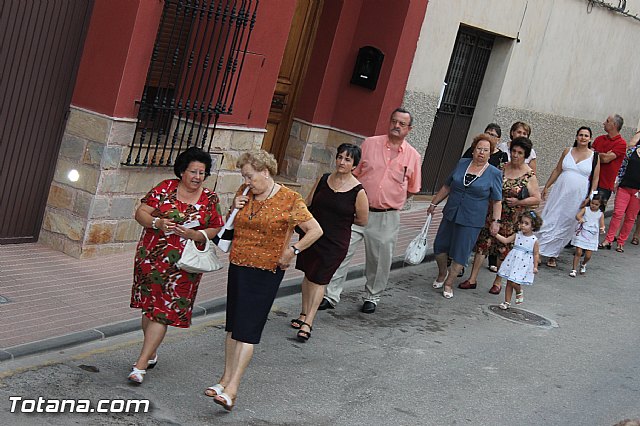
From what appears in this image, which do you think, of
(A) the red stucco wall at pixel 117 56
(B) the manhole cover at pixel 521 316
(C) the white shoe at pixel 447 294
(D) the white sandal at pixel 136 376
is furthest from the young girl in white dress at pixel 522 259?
(D) the white sandal at pixel 136 376

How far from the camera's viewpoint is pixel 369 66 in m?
15.1

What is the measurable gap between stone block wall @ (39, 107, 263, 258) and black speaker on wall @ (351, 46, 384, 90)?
500 cm

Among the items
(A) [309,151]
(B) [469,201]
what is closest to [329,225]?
(B) [469,201]

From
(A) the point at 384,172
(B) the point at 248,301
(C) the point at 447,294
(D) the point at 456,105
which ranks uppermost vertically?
(D) the point at 456,105

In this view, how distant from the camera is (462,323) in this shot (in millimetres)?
11219

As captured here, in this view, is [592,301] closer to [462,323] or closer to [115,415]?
[462,323]

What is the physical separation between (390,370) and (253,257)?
210 centimetres

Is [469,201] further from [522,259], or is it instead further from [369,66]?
[369,66]

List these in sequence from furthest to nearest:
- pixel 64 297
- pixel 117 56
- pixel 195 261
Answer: pixel 117 56 < pixel 64 297 < pixel 195 261

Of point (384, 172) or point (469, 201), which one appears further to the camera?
point (469, 201)

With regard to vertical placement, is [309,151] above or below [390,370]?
above

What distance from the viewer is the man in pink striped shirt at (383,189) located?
34.6 feet

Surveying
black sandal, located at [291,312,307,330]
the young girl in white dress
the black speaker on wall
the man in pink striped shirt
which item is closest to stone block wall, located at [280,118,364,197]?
the black speaker on wall

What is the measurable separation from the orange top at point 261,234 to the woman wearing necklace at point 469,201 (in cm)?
437
